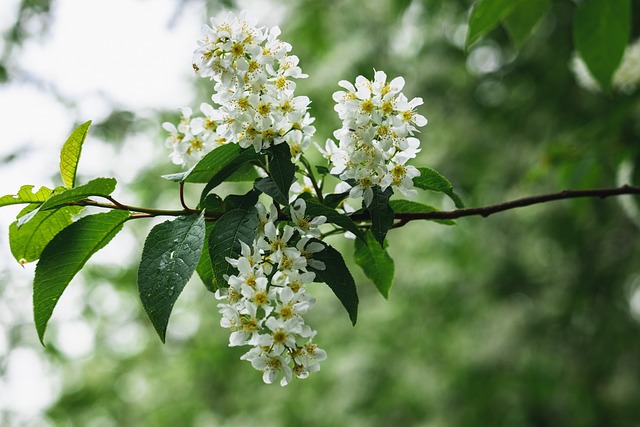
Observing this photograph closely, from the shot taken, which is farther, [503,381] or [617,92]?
[503,381]

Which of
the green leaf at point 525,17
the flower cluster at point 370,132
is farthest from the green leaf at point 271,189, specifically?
the green leaf at point 525,17

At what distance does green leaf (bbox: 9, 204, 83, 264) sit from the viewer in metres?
1.03

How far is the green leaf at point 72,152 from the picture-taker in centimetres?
106

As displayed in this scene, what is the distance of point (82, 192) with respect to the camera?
3.17 ft

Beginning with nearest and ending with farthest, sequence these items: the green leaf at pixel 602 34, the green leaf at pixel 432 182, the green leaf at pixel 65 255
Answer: the green leaf at pixel 65 255 → the green leaf at pixel 432 182 → the green leaf at pixel 602 34

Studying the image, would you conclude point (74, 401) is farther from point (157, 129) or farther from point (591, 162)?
point (591, 162)

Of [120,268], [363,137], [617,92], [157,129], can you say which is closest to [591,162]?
[617,92]

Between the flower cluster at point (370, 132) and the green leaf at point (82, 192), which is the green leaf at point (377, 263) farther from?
the green leaf at point (82, 192)

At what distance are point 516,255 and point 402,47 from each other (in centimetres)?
207

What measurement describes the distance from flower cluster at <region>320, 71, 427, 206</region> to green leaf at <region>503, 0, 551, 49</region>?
93 centimetres

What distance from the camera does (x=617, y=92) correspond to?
350 centimetres

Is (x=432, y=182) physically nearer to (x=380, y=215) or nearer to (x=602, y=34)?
(x=380, y=215)

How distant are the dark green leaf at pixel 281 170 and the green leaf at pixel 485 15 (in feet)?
2.39

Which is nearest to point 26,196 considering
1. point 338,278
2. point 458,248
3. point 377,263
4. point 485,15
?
point 338,278
